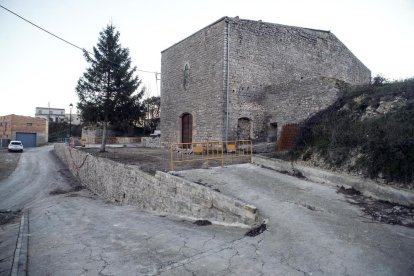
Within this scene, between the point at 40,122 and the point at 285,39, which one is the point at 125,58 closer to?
the point at 285,39

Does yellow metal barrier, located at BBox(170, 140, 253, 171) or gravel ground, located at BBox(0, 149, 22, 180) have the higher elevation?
yellow metal barrier, located at BBox(170, 140, 253, 171)

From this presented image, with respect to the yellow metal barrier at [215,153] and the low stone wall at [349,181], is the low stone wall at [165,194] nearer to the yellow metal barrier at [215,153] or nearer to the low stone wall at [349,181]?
the yellow metal barrier at [215,153]

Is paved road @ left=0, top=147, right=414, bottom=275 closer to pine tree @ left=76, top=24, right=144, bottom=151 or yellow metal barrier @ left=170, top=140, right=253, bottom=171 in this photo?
yellow metal barrier @ left=170, top=140, right=253, bottom=171

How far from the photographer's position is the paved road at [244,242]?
150 inches

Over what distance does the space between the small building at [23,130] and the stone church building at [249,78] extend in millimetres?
32667

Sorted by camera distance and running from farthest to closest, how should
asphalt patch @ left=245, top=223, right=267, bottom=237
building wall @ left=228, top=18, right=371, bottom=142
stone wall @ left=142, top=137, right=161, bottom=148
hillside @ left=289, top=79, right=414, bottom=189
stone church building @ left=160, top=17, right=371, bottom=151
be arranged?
stone wall @ left=142, top=137, right=161, bottom=148 < stone church building @ left=160, top=17, right=371, bottom=151 < building wall @ left=228, top=18, right=371, bottom=142 < hillside @ left=289, top=79, right=414, bottom=189 < asphalt patch @ left=245, top=223, right=267, bottom=237

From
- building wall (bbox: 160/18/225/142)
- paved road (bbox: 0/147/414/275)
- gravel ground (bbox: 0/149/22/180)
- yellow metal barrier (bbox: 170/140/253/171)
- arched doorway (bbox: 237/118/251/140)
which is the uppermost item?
building wall (bbox: 160/18/225/142)

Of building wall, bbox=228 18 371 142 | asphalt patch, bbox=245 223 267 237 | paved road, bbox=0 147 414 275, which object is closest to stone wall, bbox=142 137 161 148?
building wall, bbox=228 18 371 142

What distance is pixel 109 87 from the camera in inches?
700

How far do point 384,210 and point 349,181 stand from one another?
141cm

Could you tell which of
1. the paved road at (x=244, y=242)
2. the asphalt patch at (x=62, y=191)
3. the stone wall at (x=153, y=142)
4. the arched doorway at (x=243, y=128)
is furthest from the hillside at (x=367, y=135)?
the stone wall at (x=153, y=142)

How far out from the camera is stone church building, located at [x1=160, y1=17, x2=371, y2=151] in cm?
1357

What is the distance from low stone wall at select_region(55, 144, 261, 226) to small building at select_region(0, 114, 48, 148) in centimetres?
3079

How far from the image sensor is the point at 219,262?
156 inches
